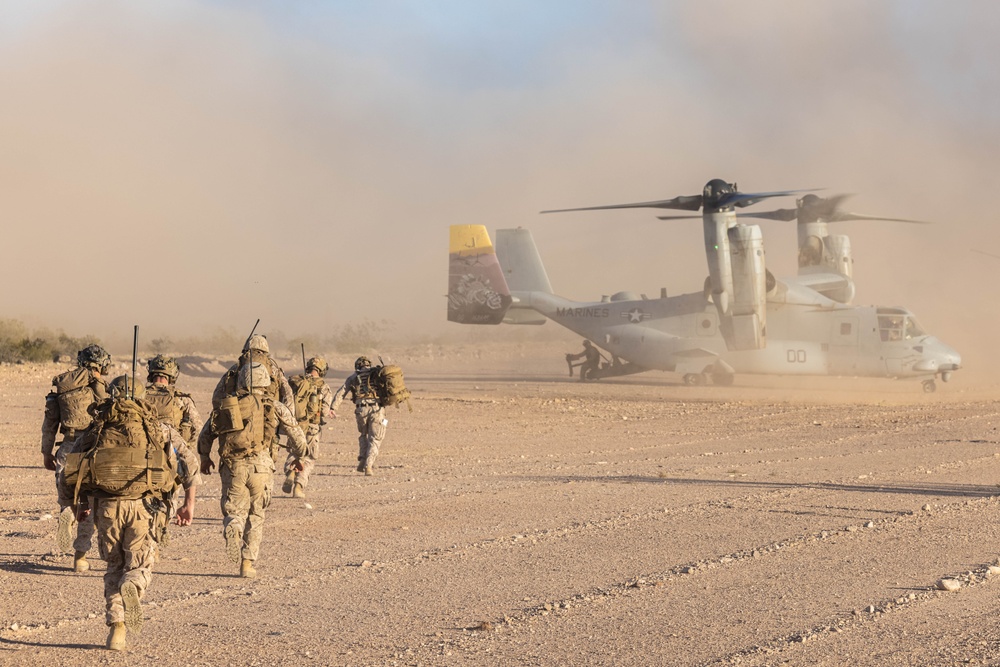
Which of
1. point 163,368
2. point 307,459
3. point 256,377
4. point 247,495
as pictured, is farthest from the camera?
point 307,459

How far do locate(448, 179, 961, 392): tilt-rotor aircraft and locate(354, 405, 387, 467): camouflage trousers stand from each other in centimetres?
1613

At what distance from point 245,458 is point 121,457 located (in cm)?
207

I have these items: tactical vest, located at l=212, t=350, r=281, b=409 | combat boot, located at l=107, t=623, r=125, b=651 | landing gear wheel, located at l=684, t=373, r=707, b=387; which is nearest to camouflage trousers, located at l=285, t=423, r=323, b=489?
tactical vest, located at l=212, t=350, r=281, b=409

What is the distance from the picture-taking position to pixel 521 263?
137ft

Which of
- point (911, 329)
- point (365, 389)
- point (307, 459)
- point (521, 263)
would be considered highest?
point (521, 263)

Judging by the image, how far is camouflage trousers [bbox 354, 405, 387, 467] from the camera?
14828mm

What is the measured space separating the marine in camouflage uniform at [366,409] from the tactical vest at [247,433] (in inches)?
222

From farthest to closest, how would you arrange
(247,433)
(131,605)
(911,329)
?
(911,329)
(247,433)
(131,605)

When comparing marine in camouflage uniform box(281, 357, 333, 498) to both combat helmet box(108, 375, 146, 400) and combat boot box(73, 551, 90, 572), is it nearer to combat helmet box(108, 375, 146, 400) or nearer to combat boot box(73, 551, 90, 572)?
combat boot box(73, 551, 90, 572)

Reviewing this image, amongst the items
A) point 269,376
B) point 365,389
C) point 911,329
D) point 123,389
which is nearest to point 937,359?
point 911,329

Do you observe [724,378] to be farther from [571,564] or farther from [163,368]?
[163,368]

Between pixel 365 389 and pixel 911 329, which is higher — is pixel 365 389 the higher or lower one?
the lower one

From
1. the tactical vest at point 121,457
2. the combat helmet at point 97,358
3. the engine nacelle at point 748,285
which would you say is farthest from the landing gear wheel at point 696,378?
the tactical vest at point 121,457

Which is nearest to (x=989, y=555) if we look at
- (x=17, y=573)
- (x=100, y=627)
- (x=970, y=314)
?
(x=100, y=627)
